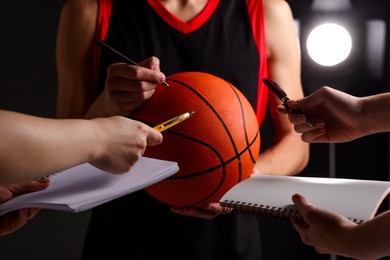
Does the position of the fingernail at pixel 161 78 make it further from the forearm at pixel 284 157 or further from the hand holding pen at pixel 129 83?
the forearm at pixel 284 157

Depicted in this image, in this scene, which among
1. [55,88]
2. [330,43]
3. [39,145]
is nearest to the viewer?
→ [39,145]

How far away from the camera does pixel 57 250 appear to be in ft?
8.23

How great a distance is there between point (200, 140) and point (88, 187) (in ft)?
0.91

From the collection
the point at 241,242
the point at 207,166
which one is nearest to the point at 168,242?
the point at 241,242

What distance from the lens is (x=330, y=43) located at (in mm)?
2021

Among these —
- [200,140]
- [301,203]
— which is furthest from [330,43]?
[301,203]

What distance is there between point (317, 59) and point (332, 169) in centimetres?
50

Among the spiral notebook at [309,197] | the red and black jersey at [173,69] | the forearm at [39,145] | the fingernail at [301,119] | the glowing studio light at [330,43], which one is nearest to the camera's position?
the forearm at [39,145]

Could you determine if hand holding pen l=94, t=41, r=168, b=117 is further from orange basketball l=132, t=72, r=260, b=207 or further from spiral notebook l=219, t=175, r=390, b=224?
spiral notebook l=219, t=175, r=390, b=224

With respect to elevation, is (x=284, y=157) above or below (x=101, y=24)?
below

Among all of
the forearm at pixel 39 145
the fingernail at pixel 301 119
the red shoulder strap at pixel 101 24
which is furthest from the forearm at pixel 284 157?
the forearm at pixel 39 145

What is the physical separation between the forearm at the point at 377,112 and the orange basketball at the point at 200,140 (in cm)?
28

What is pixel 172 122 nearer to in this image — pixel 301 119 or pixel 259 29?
pixel 301 119

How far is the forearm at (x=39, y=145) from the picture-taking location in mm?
648
